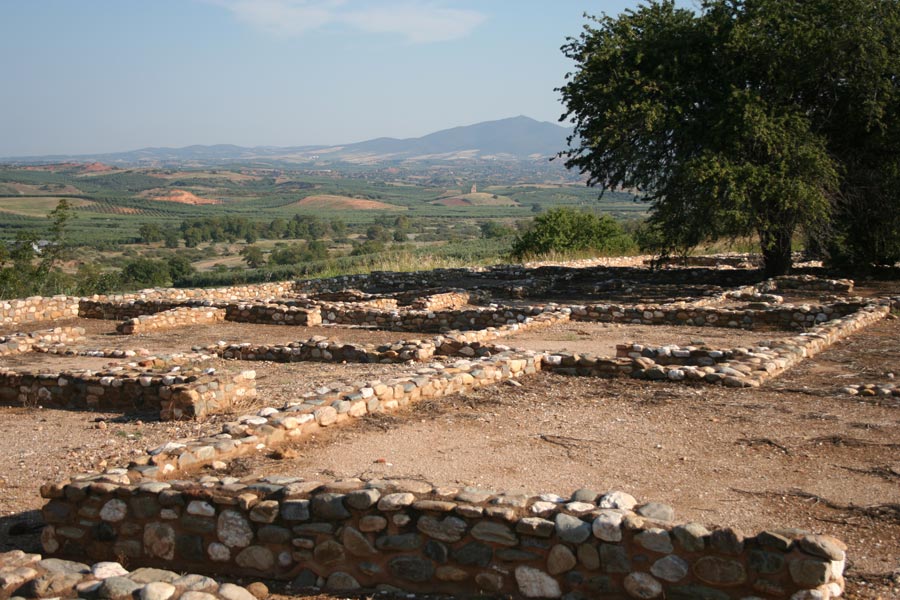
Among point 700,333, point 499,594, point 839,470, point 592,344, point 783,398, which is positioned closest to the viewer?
point 499,594

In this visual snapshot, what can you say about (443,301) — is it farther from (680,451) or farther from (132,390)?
(680,451)

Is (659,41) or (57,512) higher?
(659,41)

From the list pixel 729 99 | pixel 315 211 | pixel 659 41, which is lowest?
pixel 315 211

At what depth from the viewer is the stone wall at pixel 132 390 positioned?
9.58m

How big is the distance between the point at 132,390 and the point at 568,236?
26.4 meters

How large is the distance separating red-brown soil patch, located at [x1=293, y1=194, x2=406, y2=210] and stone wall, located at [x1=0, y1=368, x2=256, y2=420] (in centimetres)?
13763

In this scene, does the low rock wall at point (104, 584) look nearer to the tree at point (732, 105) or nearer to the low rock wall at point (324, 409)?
the low rock wall at point (324, 409)

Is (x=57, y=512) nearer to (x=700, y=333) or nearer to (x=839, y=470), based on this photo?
(x=839, y=470)

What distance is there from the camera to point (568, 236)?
35.0 meters

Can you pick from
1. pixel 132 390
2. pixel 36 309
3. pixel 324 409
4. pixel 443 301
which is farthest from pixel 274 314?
pixel 324 409

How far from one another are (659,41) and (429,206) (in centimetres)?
13753

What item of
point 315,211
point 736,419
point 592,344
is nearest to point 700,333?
point 592,344

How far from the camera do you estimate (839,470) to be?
265 inches

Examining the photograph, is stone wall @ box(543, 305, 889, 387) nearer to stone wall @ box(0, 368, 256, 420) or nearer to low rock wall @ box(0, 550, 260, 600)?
stone wall @ box(0, 368, 256, 420)
